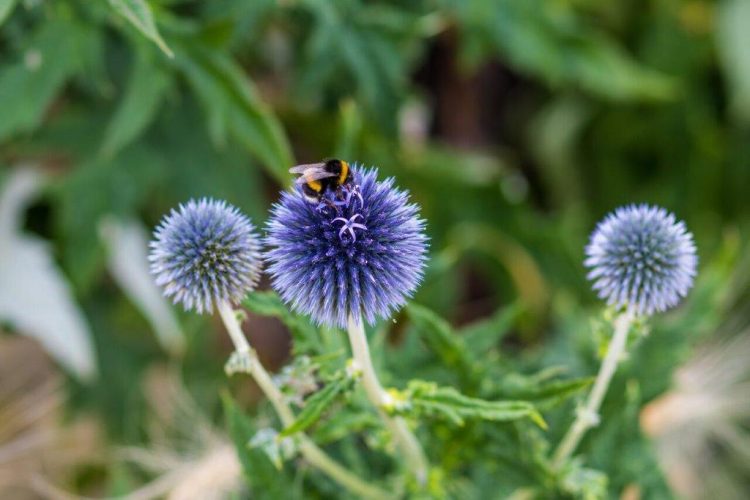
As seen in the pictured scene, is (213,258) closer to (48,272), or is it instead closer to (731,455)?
(48,272)

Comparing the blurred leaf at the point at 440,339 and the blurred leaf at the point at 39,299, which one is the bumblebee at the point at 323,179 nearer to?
the blurred leaf at the point at 440,339

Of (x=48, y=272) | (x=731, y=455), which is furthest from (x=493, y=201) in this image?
(x=48, y=272)

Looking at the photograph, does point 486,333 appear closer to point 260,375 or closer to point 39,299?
point 260,375

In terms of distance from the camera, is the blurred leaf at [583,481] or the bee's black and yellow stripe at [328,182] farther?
the blurred leaf at [583,481]

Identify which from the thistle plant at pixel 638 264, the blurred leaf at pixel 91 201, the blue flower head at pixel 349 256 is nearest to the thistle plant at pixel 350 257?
the blue flower head at pixel 349 256

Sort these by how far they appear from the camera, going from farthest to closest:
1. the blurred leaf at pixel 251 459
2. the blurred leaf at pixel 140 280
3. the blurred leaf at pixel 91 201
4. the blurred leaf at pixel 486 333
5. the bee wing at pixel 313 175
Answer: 1. the blurred leaf at pixel 140 280
2. the blurred leaf at pixel 91 201
3. the blurred leaf at pixel 486 333
4. the blurred leaf at pixel 251 459
5. the bee wing at pixel 313 175

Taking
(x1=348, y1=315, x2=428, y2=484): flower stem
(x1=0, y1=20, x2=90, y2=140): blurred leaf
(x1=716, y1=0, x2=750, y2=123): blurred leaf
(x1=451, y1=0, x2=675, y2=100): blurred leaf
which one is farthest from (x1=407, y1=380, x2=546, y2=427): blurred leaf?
(x1=716, y1=0, x2=750, y2=123): blurred leaf

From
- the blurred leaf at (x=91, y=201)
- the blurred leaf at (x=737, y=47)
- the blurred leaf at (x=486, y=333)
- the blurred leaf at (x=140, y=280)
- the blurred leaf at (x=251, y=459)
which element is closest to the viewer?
the blurred leaf at (x=251, y=459)

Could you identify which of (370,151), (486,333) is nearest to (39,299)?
(370,151)
